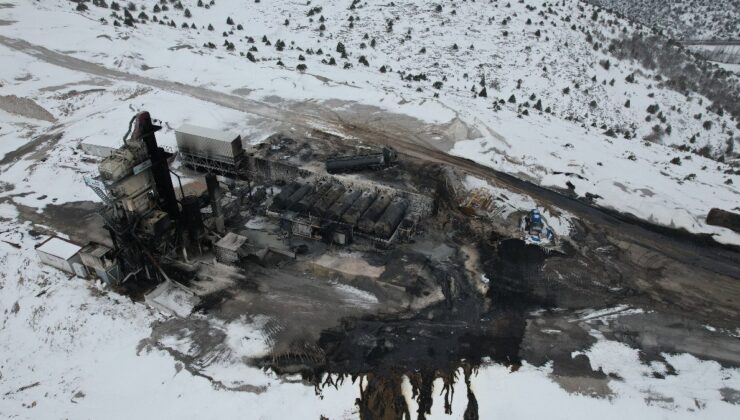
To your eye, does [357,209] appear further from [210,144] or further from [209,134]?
[209,134]

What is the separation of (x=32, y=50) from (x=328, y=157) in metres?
39.5

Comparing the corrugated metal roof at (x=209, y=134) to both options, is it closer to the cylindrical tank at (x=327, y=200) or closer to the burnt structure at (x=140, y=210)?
the burnt structure at (x=140, y=210)

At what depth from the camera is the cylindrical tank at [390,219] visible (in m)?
28.7

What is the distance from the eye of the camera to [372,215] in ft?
96.8

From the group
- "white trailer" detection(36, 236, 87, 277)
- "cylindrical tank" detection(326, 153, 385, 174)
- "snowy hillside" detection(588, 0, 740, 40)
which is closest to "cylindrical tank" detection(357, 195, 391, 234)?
"cylindrical tank" detection(326, 153, 385, 174)

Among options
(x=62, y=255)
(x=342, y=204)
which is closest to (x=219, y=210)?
(x=342, y=204)

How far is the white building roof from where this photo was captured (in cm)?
2645

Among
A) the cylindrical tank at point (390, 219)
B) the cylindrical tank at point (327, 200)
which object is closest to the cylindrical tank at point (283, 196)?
the cylindrical tank at point (327, 200)

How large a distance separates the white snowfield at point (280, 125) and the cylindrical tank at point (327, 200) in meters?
6.12

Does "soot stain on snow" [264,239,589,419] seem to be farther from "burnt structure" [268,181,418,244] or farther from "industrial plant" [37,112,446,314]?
"industrial plant" [37,112,446,314]

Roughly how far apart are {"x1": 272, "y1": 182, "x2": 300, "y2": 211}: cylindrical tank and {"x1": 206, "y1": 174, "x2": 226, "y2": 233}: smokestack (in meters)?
3.62

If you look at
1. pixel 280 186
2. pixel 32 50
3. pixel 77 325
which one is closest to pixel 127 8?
pixel 32 50

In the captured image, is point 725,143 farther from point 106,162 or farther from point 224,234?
point 106,162

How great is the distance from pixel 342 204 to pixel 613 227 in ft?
62.6
